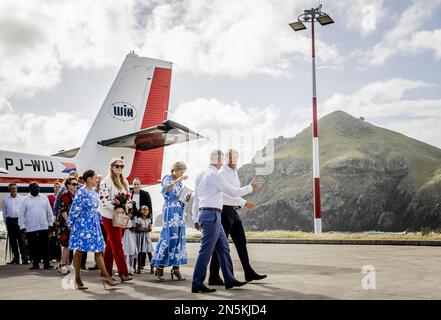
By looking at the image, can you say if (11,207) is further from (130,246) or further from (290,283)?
(290,283)

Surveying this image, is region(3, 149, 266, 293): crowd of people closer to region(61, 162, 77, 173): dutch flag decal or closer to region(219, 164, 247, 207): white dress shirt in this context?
region(219, 164, 247, 207): white dress shirt

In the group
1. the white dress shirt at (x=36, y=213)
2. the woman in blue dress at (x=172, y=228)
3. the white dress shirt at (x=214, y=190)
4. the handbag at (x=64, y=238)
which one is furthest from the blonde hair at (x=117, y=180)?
the white dress shirt at (x=36, y=213)

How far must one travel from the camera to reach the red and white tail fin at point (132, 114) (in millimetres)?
16016

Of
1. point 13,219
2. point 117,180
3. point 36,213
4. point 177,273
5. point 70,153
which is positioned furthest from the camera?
point 70,153

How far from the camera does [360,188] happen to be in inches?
5822

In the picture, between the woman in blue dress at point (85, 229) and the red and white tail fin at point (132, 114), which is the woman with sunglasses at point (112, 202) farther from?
the red and white tail fin at point (132, 114)

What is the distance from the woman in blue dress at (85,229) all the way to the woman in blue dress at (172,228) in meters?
0.95

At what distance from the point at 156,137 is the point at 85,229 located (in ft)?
25.8

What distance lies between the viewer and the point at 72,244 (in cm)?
694

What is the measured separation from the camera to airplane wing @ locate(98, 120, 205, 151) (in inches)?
499

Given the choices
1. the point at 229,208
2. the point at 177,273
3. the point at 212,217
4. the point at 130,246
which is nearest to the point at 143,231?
the point at 130,246
